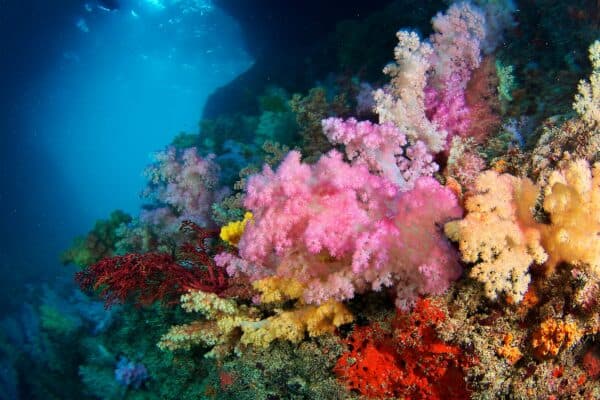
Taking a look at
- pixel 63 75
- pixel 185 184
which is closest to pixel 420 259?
pixel 185 184

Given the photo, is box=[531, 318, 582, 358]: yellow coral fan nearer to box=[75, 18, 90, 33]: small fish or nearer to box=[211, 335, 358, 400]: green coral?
box=[211, 335, 358, 400]: green coral

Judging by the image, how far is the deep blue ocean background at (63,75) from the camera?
66.6ft

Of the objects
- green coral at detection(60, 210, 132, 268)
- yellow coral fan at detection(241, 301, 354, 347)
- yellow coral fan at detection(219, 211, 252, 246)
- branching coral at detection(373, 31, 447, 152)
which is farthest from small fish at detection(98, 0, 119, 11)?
yellow coral fan at detection(241, 301, 354, 347)

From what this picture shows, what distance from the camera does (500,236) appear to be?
2676 millimetres

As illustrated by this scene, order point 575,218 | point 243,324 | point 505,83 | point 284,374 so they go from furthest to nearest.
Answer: point 505,83 → point 243,324 → point 284,374 → point 575,218

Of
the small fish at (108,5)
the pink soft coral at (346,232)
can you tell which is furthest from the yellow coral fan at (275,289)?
the small fish at (108,5)

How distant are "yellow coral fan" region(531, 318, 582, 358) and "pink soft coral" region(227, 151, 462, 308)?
0.68 m

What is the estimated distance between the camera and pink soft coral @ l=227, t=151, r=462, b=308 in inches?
115

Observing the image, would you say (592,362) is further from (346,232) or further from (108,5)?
(108,5)

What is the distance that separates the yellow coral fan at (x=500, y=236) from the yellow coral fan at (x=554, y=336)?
0.24m

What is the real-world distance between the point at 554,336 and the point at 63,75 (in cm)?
3322

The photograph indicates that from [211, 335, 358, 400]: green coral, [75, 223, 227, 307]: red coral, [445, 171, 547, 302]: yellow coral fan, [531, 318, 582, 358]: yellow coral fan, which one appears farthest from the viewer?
[75, 223, 227, 307]: red coral

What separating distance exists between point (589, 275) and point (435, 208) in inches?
43.5

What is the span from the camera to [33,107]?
29984 millimetres
